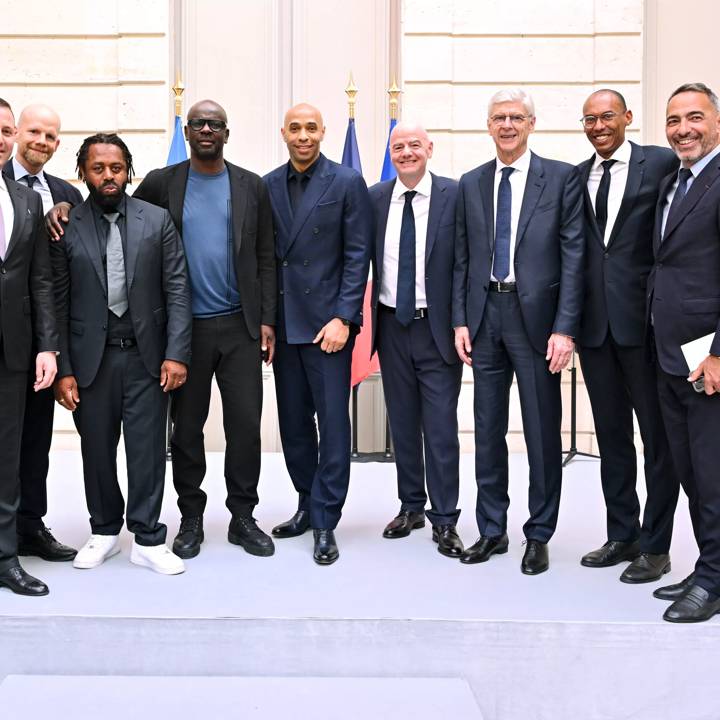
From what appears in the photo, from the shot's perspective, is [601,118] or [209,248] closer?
[601,118]

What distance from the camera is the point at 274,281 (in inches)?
150

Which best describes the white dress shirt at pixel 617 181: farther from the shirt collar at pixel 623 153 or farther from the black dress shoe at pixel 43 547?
the black dress shoe at pixel 43 547

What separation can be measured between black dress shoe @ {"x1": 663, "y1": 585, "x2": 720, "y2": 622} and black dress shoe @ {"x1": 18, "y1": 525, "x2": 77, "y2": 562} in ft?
7.72

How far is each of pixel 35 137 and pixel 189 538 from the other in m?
1.89

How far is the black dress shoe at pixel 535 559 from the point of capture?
11.6ft

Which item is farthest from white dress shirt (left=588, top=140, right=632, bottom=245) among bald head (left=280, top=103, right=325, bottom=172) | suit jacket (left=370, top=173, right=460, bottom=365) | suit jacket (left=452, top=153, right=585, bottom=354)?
bald head (left=280, top=103, right=325, bottom=172)

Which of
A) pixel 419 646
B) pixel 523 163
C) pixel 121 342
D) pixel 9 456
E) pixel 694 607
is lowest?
pixel 419 646

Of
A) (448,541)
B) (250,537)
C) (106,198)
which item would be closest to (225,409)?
(250,537)

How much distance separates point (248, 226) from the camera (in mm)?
3691

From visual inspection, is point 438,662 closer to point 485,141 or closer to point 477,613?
point 477,613

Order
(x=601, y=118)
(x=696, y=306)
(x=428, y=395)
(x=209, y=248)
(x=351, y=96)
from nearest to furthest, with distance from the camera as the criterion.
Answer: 1. (x=696, y=306)
2. (x=601, y=118)
3. (x=209, y=248)
4. (x=428, y=395)
5. (x=351, y=96)

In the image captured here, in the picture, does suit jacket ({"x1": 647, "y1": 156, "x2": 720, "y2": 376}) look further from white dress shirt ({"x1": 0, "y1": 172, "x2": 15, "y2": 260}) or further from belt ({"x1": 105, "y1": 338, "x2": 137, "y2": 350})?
white dress shirt ({"x1": 0, "y1": 172, "x2": 15, "y2": 260})

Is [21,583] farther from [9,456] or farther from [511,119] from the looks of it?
[511,119]

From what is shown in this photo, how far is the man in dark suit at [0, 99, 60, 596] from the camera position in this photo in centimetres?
324
